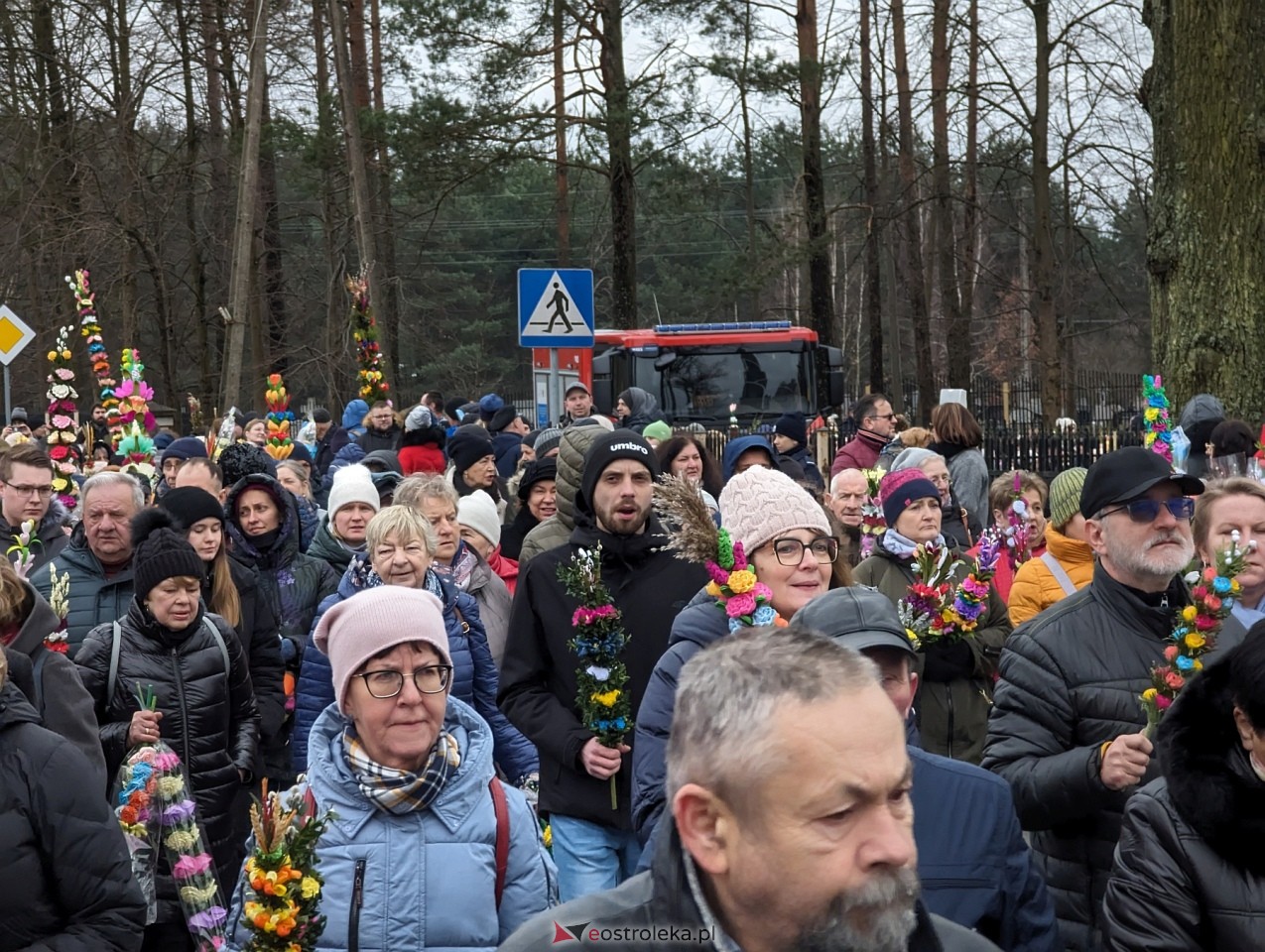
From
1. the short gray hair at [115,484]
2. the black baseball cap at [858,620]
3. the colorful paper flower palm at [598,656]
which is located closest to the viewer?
the black baseball cap at [858,620]

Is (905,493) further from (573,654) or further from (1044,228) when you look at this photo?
(1044,228)

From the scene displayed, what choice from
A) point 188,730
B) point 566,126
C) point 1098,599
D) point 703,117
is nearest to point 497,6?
point 566,126

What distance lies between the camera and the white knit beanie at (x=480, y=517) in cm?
835

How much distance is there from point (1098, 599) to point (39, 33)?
2714 centimetres

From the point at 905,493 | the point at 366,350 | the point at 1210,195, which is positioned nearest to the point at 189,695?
the point at 905,493

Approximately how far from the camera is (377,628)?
395cm

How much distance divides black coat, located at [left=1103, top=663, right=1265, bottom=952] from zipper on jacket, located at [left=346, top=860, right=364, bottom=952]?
5.33 feet

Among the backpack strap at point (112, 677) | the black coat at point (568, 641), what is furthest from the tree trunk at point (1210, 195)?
the backpack strap at point (112, 677)

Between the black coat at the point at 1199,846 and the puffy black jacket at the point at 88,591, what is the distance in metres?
5.01

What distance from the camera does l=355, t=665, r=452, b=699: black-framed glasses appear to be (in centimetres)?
390

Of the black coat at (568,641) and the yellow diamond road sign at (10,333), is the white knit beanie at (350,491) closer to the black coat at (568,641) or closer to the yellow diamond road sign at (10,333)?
the black coat at (568,641)

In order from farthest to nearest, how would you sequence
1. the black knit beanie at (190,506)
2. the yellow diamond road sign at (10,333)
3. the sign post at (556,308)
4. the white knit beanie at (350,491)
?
the yellow diamond road sign at (10,333) < the sign post at (556,308) < the white knit beanie at (350,491) < the black knit beanie at (190,506)

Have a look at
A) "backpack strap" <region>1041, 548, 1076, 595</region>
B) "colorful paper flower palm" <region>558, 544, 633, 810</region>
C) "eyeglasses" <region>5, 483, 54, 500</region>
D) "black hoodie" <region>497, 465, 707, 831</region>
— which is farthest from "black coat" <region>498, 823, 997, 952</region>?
"eyeglasses" <region>5, 483, 54, 500</region>

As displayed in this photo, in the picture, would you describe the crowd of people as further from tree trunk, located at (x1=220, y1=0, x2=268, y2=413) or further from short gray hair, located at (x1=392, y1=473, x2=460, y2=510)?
tree trunk, located at (x1=220, y1=0, x2=268, y2=413)
